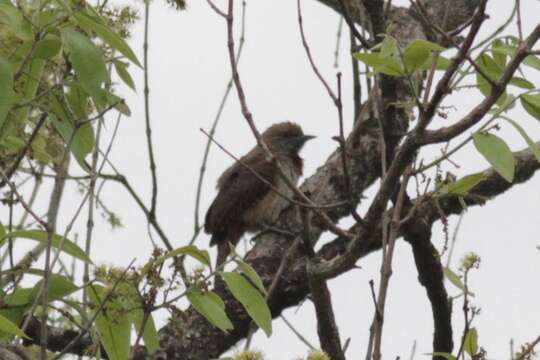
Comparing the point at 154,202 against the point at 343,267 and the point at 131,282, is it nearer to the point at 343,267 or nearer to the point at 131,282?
the point at 343,267

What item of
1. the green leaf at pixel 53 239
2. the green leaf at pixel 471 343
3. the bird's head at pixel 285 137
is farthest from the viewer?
the bird's head at pixel 285 137

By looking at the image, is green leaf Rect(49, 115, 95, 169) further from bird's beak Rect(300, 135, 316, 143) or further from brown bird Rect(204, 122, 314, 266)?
bird's beak Rect(300, 135, 316, 143)

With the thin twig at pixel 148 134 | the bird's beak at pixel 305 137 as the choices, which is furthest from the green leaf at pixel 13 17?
the bird's beak at pixel 305 137

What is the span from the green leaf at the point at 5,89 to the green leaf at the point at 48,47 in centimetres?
19

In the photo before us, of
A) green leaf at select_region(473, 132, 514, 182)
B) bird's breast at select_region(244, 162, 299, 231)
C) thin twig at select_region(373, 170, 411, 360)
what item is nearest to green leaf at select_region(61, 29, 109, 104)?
thin twig at select_region(373, 170, 411, 360)

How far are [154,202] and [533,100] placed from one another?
3109 millimetres

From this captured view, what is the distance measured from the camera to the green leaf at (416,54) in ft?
8.40

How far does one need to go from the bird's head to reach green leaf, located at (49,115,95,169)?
5.72 metres

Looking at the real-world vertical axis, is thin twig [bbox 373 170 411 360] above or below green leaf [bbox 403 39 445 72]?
below

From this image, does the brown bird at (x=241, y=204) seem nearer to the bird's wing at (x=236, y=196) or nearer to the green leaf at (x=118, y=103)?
the bird's wing at (x=236, y=196)

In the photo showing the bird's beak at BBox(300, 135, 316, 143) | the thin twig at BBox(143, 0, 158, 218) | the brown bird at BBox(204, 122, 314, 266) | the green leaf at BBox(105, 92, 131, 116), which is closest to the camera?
the green leaf at BBox(105, 92, 131, 116)

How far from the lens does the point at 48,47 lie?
2775 mm

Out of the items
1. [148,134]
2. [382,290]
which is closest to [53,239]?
[382,290]

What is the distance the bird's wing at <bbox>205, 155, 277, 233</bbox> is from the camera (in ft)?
26.1
